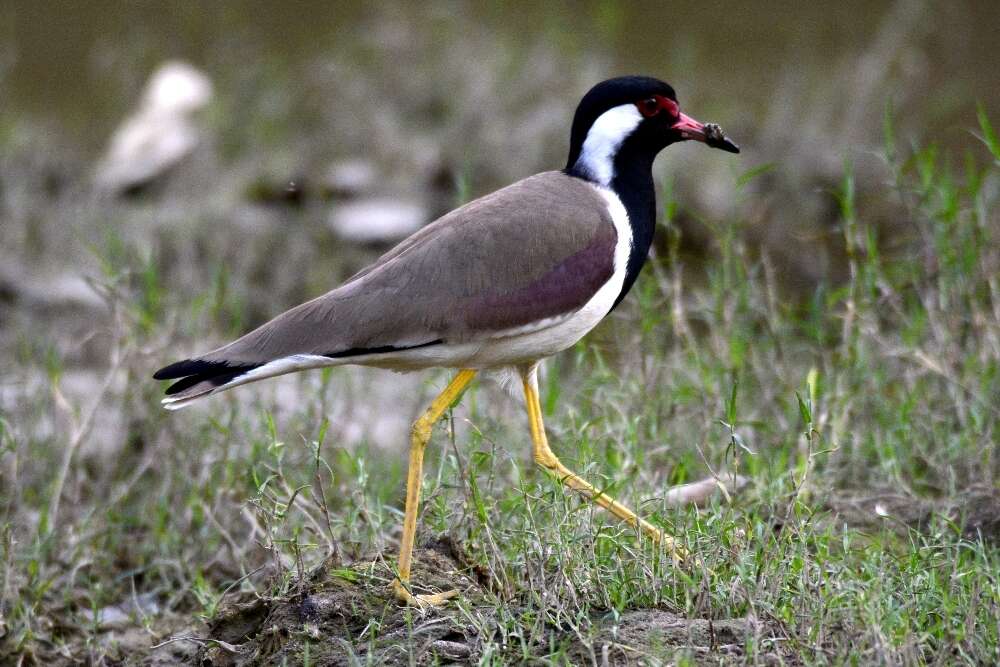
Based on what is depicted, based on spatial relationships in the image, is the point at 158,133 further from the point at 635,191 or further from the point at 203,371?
the point at 203,371

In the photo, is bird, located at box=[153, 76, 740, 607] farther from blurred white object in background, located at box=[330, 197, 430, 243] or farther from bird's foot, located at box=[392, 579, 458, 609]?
blurred white object in background, located at box=[330, 197, 430, 243]

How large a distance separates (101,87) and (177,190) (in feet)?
8.81

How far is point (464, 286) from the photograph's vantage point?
13.8 ft

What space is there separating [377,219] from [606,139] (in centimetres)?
378

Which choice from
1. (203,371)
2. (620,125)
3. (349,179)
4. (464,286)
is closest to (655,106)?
(620,125)

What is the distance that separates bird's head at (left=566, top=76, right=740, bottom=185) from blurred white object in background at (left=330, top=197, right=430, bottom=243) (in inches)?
137

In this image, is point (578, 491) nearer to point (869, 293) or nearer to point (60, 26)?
point (869, 293)

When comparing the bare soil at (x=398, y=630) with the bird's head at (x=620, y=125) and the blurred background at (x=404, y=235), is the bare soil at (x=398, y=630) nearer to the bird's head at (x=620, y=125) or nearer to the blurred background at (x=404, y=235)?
the blurred background at (x=404, y=235)

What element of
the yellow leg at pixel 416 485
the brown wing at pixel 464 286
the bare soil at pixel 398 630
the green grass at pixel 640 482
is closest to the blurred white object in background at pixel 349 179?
the green grass at pixel 640 482

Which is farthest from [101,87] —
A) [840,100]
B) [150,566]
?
[150,566]

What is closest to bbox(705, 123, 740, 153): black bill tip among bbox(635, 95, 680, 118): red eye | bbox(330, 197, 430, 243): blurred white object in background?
bbox(635, 95, 680, 118): red eye

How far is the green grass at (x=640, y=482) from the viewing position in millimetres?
3672

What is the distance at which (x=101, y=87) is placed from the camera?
1101 cm

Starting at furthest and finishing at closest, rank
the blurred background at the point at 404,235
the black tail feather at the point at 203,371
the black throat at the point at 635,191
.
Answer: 1. the blurred background at the point at 404,235
2. the black throat at the point at 635,191
3. the black tail feather at the point at 203,371
